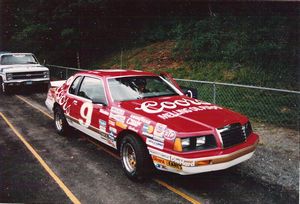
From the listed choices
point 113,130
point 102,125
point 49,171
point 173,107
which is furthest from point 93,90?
point 173,107

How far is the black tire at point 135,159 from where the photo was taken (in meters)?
4.94

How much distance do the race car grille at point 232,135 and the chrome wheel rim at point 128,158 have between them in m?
1.53

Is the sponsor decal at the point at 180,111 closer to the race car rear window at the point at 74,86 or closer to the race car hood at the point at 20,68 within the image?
the race car rear window at the point at 74,86

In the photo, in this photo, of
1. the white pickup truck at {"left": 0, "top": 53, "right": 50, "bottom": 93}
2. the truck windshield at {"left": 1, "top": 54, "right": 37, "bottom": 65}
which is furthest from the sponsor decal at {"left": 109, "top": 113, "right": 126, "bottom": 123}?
the truck windshield at {"left": 1, "top": 54, "right": 37, "bottom": 65}

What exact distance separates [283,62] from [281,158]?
17.4ft

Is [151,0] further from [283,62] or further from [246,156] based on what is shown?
[246,156]

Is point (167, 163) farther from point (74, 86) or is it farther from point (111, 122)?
point (74, 86)

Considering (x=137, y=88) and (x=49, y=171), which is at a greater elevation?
(x=137, y=88)

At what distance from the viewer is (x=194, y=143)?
181 inches

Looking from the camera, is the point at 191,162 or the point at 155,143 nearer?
the point at 191,162

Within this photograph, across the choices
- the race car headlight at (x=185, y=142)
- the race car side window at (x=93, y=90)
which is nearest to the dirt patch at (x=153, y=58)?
the race car side window at (x=93, y=90)

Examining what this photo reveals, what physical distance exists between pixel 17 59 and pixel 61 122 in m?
9.51

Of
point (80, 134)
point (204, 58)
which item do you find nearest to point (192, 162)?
point (80, 134)

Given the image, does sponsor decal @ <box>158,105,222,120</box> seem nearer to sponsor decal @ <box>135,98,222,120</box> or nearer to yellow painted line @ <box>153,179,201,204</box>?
sponsor decal @ <box>135,98,222,120</box>
